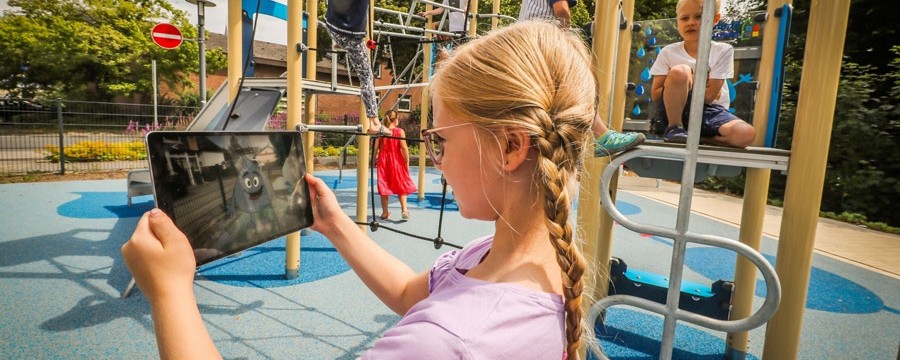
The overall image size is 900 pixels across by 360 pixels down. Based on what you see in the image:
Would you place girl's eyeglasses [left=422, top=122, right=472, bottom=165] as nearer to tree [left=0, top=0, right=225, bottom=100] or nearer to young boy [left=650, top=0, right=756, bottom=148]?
young boy [left=650, top=0, right=756, bottom=148]

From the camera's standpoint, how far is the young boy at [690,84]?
2.35 meters

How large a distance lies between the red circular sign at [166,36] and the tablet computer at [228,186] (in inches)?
301

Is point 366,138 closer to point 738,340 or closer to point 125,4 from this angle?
point 738,340

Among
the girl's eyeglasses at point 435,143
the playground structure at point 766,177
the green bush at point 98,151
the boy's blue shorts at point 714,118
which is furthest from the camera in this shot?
the green bush at point 98,151

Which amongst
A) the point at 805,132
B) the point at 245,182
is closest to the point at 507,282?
the point at 245,182

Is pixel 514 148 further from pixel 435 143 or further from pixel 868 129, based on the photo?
pixel 868 129

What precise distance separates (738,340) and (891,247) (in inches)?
241

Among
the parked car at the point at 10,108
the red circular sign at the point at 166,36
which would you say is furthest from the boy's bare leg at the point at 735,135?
the parked car at the point at 10,108

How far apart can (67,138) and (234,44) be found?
10.00 metres

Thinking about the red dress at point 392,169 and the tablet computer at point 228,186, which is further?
the red dress at point 392,169

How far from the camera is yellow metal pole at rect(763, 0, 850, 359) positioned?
1771 mm

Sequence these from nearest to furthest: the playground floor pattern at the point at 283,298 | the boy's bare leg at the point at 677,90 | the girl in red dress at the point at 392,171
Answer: the boy's bare leg at the point at 677,90, the playground floor pattern at the point at 283,298, the girl in red dress at the point at 392,171

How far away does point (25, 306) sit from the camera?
3.02 meters

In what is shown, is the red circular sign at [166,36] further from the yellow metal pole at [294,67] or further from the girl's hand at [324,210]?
the girl's hand at [324,210]
